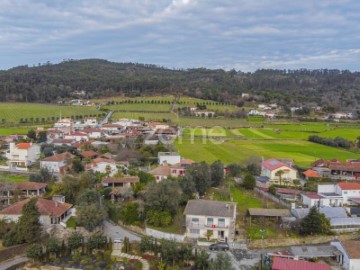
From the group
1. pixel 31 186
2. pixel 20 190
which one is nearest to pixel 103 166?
pixel 31 186

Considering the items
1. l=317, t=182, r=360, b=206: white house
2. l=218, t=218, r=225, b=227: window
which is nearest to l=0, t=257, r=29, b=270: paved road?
l=218, t=218, r=225, b=227: window

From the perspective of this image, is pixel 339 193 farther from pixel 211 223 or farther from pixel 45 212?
pixel 45 212

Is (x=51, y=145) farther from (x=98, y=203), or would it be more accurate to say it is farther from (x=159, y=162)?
(x=98, y=203)

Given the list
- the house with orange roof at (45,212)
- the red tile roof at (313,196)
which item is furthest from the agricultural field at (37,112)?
the red tile roof at (313,196)

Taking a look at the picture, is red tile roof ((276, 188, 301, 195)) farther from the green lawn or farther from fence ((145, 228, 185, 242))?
the green lawn

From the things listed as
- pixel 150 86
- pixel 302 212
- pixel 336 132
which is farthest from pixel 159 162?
pixel 150 86
